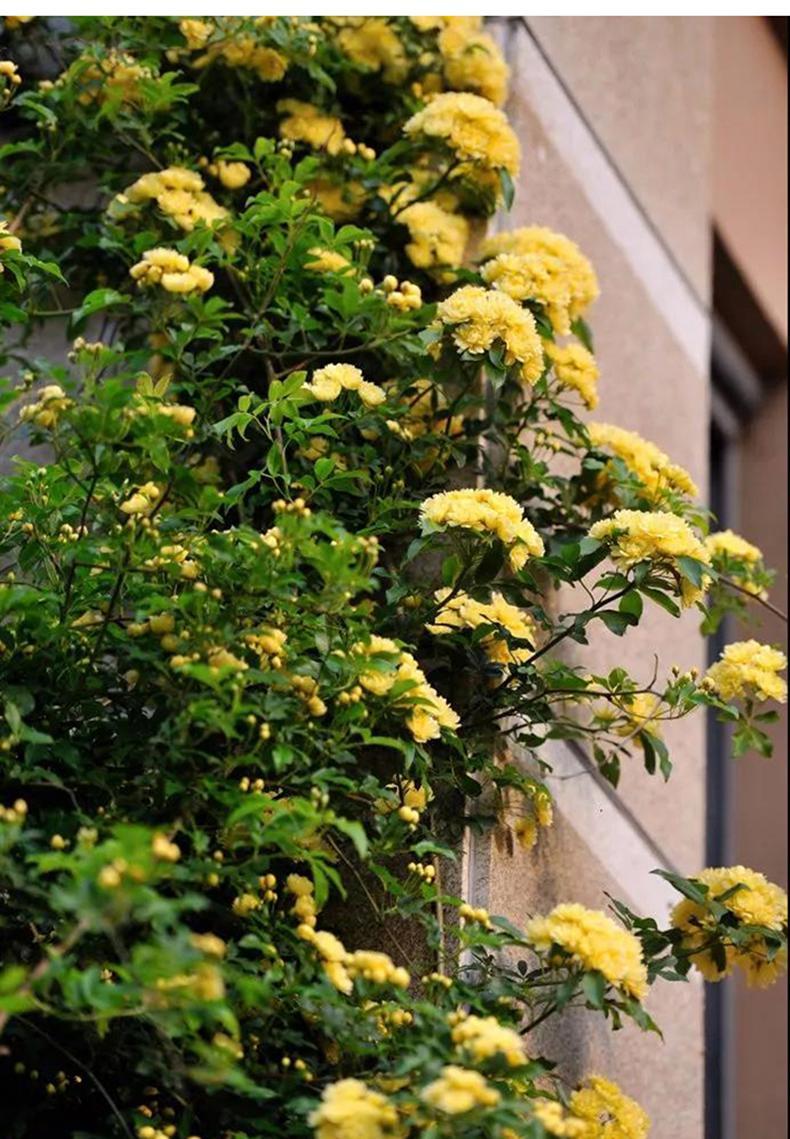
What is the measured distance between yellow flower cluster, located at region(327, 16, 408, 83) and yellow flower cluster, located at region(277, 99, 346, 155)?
9 cm

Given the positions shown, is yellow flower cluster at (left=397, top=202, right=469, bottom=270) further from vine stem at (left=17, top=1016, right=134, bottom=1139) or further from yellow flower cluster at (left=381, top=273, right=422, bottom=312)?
vine stem at (left=17, top=1016, right=134, bottom=1139)

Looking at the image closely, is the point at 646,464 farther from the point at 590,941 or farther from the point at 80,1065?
the point at 80,1065

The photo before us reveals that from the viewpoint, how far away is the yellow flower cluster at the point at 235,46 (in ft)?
7.72

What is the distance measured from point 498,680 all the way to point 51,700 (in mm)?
494

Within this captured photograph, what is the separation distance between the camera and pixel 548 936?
1727 mm

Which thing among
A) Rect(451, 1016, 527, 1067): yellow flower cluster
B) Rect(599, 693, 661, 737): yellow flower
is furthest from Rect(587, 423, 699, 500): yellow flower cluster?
Rect(451, 1016, 527, 1067): yellow flower cluster

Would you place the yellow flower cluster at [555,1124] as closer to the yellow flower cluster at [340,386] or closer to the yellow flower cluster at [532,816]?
the yellow flower cluster at [532,816]

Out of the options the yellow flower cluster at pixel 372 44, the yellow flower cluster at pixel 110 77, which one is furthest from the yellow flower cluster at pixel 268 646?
the yellow flower cluster at pixel 372 44

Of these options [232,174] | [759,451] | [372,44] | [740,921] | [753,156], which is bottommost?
[740,921]

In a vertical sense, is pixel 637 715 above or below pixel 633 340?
below

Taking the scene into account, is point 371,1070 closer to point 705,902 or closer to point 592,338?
point 705,902

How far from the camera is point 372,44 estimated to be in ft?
7.97

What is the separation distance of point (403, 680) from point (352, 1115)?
0.43 m

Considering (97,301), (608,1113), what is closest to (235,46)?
(97,301)
